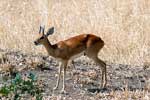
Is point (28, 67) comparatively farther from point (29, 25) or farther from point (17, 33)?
point (29, 25)

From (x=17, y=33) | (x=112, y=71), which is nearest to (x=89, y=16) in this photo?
(x=17, y=33)

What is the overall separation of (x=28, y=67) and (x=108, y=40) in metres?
3.05

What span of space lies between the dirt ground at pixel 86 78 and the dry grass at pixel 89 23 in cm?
90

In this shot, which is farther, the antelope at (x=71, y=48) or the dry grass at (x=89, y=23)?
the dry grass at (x=89, y=23)

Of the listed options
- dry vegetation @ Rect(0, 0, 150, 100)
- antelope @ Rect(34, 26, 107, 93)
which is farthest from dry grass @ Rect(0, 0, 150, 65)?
antelope @ Rect(34, 26, 107, 93)

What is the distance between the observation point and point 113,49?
10.1 metres

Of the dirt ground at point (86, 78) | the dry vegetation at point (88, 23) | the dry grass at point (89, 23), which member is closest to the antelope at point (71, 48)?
the dirt ground at point (86, 78)

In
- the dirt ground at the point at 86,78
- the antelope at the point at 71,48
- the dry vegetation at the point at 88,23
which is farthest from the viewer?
the dry vegetation at the point at 88,23

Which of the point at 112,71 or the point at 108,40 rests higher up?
the point at 108,40

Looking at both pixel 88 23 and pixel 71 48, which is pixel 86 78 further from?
pixel 88 23

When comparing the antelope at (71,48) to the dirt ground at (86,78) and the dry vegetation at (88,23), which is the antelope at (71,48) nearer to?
the dirt ground at (86,78)

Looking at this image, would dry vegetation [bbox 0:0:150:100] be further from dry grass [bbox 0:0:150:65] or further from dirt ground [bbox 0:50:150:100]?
dirt ground [bbox 0:50:150:100]

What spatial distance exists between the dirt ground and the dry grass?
90 cm

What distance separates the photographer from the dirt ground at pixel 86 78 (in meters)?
6.89
